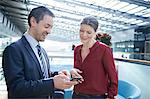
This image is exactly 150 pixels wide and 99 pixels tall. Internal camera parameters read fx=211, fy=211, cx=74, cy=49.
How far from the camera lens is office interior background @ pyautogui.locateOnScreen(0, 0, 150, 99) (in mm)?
3033

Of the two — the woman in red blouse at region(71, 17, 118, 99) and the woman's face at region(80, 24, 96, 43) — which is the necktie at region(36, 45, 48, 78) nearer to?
the woman in red blouse at region(71, 17, 118, 99)

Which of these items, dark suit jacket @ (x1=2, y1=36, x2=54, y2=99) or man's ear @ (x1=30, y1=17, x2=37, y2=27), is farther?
man's ear @ (x1=30, y1=17, x2=37, y2=27)

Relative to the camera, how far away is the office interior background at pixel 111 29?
3.03 meters

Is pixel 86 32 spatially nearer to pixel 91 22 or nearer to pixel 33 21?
pixel 91 22

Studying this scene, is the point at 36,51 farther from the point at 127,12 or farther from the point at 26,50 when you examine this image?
the point at 127,12

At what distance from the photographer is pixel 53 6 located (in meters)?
12.1

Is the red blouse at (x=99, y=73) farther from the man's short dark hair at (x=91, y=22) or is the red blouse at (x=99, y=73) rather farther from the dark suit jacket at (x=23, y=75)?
the dark suit jacket at (x=23, y=75)

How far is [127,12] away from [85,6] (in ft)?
8.09

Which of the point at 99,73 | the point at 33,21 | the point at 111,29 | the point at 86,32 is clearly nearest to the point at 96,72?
the point at 99,73

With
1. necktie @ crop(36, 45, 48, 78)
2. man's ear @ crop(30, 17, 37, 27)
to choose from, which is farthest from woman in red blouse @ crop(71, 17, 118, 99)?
man's ear @ crop(30, 17, 37, 27)

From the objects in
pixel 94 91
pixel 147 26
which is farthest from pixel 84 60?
pixel 147 26

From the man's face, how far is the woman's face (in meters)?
0.55

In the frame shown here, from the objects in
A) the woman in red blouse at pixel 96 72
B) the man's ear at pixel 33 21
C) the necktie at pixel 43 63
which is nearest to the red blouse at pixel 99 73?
the woman in red blouse at pixel 96 72

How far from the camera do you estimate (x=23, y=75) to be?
957mm
